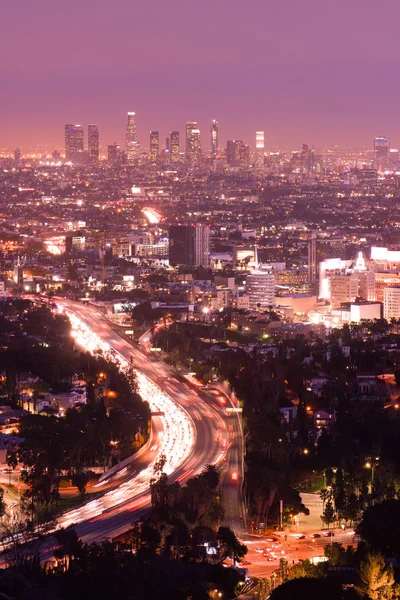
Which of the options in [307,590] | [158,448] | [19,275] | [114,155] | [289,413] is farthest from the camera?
[114,155]

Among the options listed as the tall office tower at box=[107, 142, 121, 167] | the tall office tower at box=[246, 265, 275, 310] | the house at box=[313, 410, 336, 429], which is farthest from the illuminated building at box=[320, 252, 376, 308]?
the tall office tower at box=[107, 142, 121, 167]

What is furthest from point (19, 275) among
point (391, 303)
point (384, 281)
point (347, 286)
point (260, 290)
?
point (391, 303)

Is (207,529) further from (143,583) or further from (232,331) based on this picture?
(232,331)

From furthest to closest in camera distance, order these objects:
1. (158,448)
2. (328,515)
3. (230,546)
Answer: (158,448)
(328,515)
(230,546)

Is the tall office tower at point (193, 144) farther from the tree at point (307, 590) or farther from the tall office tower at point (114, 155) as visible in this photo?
the tree at point (307, 590)

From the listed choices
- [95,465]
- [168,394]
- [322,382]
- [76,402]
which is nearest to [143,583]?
[95,465]

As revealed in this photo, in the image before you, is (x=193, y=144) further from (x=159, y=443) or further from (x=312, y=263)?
(x=159, y=443)

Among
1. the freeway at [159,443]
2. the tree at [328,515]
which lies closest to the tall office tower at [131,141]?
the freeway at [159,443]
